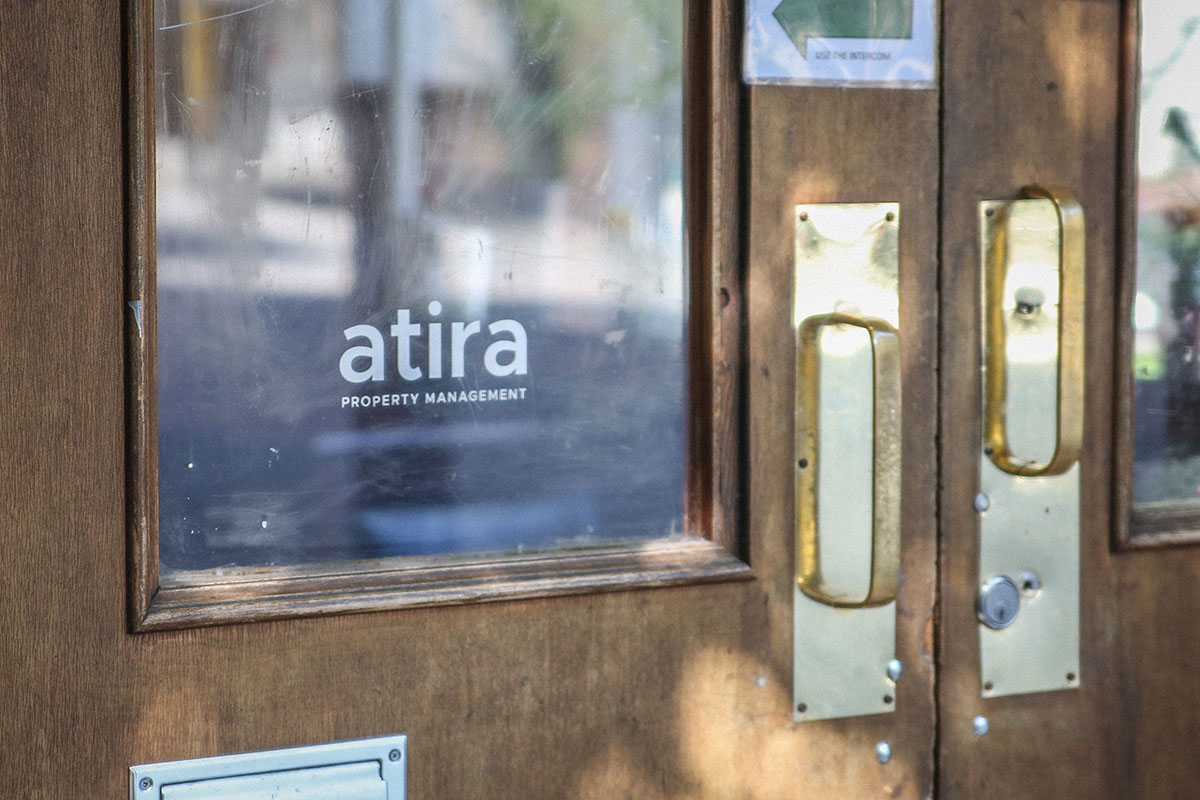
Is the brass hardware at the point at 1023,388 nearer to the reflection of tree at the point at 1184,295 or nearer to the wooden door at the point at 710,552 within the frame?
the wooden door at the point at 710,552

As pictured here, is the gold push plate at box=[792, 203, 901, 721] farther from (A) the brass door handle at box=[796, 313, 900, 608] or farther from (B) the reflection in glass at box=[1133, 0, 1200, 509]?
(B) the reflection in glass at box=[1133, 0, 1200, 509]

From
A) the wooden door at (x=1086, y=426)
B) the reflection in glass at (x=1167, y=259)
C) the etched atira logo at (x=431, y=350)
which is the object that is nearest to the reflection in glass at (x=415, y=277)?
the etched atira logo at (x=431, y=350)

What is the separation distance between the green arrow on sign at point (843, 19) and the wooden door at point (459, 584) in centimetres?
5

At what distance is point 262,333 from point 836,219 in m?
0.56

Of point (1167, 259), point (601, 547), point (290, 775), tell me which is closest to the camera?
point (290, 775)

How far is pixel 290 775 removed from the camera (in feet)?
3.44

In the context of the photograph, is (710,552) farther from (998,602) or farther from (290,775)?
(290,775)

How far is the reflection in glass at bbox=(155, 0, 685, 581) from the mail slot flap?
7.3 inches

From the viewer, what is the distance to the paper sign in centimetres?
115

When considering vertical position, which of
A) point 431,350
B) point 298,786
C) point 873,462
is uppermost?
point 431,350

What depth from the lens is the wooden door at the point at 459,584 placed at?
0.97 m

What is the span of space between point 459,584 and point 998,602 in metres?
0.56

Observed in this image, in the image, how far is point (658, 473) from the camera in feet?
3.86

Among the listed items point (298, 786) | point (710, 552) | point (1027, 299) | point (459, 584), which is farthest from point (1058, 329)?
point (298, 786)
